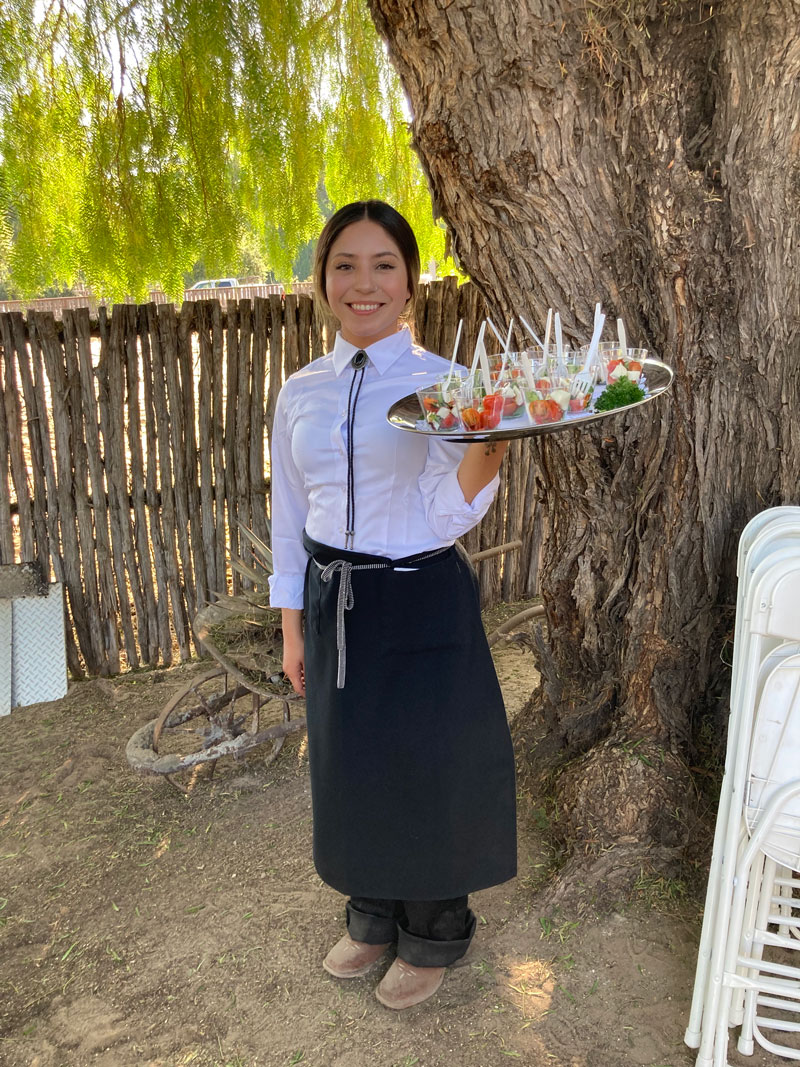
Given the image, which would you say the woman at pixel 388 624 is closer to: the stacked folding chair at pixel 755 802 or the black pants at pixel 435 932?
the black pants at pixel 435 932

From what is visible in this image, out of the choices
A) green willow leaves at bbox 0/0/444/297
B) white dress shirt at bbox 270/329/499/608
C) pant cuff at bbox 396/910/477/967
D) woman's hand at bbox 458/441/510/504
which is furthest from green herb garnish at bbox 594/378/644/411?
green willow leaves at bbox 0/0/444/297

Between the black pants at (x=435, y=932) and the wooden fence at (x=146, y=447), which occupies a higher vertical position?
the wooden fence at (x=146, y=447)

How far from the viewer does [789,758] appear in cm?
170

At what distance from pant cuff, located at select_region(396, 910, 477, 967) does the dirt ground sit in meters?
0.10

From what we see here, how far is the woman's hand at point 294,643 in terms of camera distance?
2273 millimetres

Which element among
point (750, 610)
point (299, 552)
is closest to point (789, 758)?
point (750, 610)

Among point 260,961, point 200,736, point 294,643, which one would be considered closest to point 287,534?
point 294,643

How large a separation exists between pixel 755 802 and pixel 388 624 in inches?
34.2

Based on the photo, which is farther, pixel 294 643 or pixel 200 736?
pixel 200 736

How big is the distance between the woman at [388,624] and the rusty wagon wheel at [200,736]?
1.02m

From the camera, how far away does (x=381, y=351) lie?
202cm

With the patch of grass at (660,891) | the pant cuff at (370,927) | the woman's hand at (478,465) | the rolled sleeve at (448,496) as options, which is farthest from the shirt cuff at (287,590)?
the patch of grass at (660,891)

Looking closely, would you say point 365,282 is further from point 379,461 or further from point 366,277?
point 379,461

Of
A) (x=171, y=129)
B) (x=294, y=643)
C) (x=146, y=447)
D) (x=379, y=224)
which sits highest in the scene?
(x=171, y=129)
